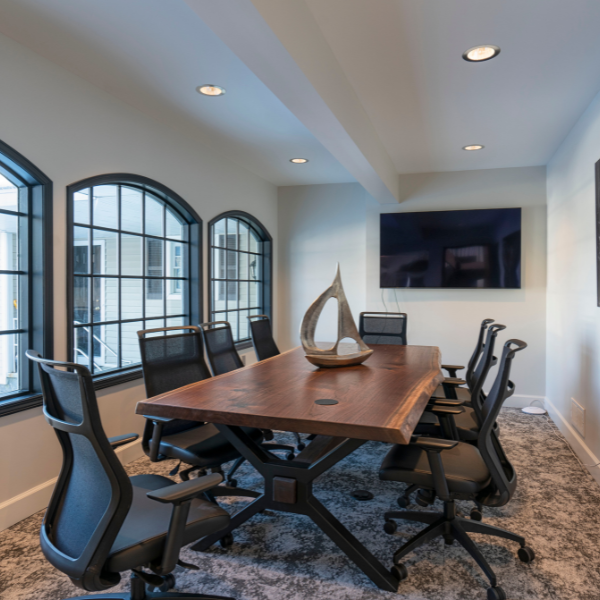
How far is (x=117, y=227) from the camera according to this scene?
3.64 m

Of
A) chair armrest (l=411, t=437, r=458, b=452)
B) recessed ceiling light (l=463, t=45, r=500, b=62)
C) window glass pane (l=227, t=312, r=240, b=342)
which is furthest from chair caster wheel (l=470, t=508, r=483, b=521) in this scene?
window glass pane (l=227, t=312, r=240, b=342)

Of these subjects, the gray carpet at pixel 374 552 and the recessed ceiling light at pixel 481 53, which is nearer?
the gray carpet at pixel 374 552

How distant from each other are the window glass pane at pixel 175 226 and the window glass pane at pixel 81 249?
38.1 inches

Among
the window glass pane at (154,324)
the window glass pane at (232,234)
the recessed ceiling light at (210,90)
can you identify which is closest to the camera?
the recessed ceiling light at (210,90)

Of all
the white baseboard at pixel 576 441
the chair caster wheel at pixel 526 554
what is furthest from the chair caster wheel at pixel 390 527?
the white baseboard at pixel 576 441

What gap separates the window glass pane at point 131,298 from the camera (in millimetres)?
3725

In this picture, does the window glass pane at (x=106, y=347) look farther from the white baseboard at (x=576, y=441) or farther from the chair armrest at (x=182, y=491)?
the white baseboard at (x=576, y=441)

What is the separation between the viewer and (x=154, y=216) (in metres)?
4.02

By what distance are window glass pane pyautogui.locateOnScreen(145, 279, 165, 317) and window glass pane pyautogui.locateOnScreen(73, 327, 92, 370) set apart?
661 mm

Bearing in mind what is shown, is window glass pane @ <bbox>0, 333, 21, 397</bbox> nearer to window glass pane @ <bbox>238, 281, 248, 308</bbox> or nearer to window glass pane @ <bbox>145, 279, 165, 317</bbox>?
window glass pane @ <bbox>145, 279, 165, 317</bbox>

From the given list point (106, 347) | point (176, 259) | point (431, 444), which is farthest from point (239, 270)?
point (431, 444)

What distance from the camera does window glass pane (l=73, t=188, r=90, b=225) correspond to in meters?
3.22

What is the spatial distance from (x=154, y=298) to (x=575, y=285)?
3.47 m

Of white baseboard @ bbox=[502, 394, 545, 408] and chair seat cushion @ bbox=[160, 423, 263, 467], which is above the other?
chair seat cushion @ bbox=[160, 423, 263, 467]
